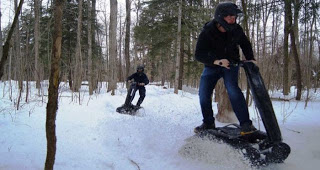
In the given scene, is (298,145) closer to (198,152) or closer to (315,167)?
(315,167)

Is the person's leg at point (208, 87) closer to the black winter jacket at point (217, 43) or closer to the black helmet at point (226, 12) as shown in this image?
the black winter jacket at point (217, 43)


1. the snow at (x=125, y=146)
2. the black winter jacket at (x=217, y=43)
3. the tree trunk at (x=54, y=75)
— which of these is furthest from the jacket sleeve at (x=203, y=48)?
the tree trunk at (x=54, y=75)

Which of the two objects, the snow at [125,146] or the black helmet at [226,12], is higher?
the black helmet at [226,12]

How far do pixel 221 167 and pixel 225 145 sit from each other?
0.26 metres

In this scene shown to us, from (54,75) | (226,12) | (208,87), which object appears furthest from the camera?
(208,87)

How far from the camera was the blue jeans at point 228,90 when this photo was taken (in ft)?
8.74

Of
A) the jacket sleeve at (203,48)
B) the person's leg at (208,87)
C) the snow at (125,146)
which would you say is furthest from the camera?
the person's leg at (208,87)

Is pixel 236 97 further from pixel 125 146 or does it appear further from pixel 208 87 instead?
pixel 125 146

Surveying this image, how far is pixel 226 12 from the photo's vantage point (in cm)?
261

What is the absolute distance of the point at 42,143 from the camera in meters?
2.83

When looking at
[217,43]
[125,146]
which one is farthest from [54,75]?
[217,43]

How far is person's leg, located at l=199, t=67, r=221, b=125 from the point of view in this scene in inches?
116

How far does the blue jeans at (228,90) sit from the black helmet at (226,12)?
0.49 metres

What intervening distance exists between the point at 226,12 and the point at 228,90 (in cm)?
90
